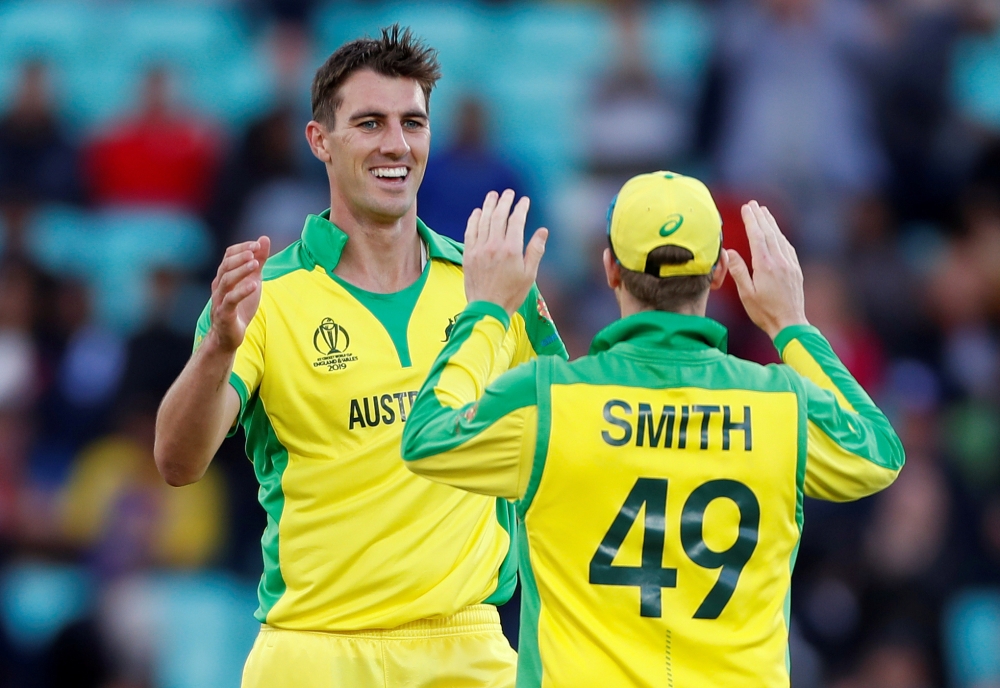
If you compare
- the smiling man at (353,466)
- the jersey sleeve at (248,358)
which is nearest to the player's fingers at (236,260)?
the smiling man at (353,466)

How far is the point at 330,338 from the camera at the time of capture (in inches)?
179

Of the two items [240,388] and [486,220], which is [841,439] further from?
[240,388]

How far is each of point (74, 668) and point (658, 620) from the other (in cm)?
578

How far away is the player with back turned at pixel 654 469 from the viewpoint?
3.49 meters

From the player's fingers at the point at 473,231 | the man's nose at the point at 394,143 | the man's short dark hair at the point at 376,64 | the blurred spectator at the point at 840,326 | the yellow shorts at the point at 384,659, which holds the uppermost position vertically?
the blurred spectator at the point at 840,326

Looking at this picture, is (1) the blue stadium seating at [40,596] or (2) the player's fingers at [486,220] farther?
(1) the blue stadium seating at [40,596]

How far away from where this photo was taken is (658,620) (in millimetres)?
3502

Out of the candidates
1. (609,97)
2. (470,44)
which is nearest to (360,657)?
(609,97)

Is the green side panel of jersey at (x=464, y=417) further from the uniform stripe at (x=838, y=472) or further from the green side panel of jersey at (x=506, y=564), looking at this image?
the green side panel of jersey at (x=506, y=564)

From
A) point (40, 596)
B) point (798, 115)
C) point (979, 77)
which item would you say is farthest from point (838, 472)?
point (979, 77)

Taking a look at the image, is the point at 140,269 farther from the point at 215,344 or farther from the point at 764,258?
the point at 764,258

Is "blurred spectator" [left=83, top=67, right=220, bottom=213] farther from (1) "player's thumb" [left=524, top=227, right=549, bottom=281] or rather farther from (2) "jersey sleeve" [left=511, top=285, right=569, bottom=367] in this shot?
(1) "player's thumb" [left=524, top=227, right=549, bottom=281]

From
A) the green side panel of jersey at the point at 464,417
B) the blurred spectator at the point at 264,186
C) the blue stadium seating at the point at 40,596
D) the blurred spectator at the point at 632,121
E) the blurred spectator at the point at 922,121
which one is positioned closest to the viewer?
the green side panel of jersey at the point at 464,417

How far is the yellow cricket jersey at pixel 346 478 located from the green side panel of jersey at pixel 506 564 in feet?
0.19
